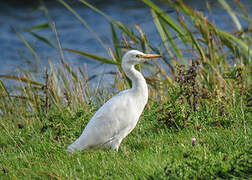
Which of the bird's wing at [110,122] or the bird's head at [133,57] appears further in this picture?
the bird's head at [133,57]

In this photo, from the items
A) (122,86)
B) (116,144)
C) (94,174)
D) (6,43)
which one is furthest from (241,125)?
(6,43)

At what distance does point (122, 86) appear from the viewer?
5.60 m

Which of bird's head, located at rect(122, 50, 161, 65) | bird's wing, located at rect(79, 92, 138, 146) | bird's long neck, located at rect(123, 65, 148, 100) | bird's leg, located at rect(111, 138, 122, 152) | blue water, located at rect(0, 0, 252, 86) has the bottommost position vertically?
blue water, located at rect(0, 0, 252, 86)

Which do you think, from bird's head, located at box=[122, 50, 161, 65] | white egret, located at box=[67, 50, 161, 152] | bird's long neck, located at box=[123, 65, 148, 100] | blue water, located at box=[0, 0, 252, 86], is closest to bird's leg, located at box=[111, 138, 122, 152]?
white egret, located at box=[67, 50, 161, 152]

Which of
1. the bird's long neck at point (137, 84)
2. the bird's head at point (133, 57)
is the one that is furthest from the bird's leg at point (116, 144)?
the bird's head at point (133, 57)

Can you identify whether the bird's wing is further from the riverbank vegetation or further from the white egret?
the riverbank vegetation

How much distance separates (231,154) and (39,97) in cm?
298

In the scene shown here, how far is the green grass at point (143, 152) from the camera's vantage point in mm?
2977

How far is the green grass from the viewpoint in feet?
9.77

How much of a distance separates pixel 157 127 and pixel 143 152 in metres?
0.73

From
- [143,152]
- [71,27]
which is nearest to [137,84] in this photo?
[143,152]

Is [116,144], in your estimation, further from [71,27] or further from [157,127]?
[71,27]

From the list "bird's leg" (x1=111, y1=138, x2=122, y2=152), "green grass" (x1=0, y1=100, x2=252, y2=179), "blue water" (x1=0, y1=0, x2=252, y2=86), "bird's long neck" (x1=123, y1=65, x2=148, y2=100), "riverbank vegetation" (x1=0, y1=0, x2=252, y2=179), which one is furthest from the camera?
"blue water" (x1=0, y1=0, x2=252, y2=86)

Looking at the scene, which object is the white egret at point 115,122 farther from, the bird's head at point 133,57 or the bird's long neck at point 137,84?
the bird's head at point 133,57
